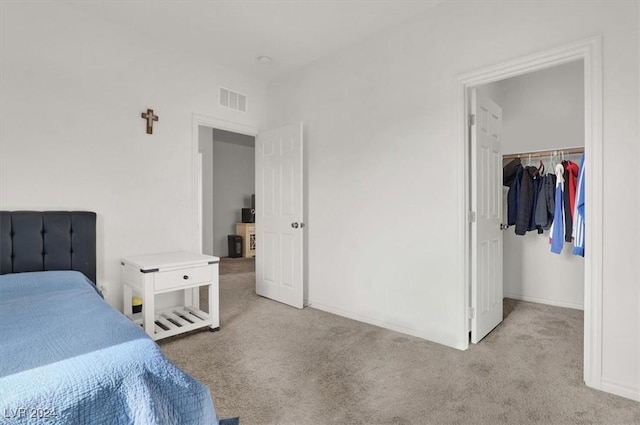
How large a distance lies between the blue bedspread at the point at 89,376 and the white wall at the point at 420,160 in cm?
203

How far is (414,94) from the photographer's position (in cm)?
277

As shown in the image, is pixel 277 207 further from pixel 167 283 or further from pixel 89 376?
pixel 89 376

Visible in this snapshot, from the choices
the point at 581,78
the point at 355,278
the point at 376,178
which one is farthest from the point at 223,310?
the point at 581,78

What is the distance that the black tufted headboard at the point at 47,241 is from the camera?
89.7 inches

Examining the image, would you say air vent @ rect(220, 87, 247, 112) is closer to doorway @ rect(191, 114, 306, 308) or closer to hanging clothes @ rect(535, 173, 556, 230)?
doorway @ rect(191, 114, 306, 308)

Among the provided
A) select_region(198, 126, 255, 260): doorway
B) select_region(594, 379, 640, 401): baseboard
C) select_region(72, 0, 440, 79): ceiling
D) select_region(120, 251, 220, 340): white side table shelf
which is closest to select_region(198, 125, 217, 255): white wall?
select_region(198, 126, 255, 260): doorway

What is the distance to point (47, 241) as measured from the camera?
7.91 feet

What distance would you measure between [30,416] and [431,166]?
8.46 ft

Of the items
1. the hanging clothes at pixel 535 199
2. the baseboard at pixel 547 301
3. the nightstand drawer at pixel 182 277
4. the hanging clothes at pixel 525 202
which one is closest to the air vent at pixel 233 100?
the nightstand drawer at pixel 182 277

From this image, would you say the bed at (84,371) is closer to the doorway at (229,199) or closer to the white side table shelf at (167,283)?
the white side table shelf at (167,283)

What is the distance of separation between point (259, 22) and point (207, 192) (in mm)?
4257

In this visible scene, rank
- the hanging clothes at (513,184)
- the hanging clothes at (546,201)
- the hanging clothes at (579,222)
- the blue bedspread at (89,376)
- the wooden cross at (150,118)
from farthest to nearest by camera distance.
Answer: the hanging clothes at (513,184) < the hanging clothes at (546,201) < the wooden cross at (150,118) < the hanging clothes at (579,222) < the blue bedspread at (89,376)

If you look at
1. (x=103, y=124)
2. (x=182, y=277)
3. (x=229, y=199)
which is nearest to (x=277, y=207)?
(x=182, y=277)

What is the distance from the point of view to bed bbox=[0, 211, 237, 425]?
87 centimetres
